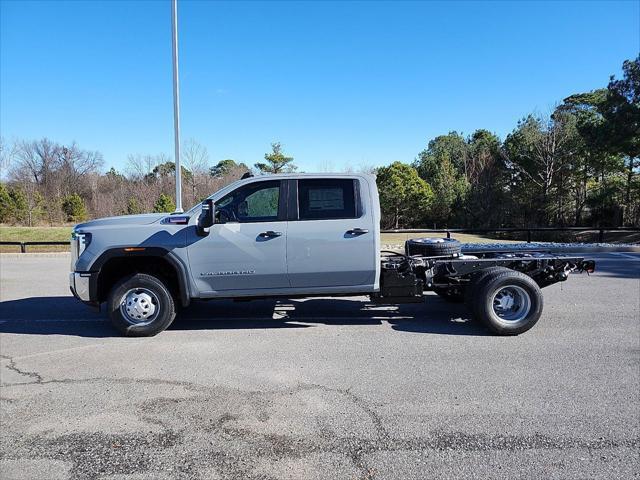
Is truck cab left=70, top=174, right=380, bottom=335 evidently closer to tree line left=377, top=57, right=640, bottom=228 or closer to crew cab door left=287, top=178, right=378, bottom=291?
crew cab door left=287, top=178, right=378, bottom=291

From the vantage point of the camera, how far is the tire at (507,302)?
5848 mm

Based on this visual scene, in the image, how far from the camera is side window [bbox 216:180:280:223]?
5.85 m

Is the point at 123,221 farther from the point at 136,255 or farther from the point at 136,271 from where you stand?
the point at 136,271

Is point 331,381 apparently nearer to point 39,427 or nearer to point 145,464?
point 145,464

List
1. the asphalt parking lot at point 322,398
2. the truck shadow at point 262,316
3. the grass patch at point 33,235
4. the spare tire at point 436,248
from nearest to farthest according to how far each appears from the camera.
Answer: the asphalt parking lot at point 322,398 → the truck shadow at point 262,316 → the spare tire at point 436,248 → the grass patch at point 33,235

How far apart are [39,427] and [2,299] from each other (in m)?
6.34

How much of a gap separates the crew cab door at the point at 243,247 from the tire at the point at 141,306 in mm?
514

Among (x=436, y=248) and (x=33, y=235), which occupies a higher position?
(x=33, y=235)

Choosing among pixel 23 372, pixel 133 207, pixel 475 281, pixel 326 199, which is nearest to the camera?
pixel 23 372

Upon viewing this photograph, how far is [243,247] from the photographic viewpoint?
5.74 meters

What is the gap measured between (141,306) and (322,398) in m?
3.05

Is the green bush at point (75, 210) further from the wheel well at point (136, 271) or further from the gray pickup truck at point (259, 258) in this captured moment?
the gray pickup truck at point (259, 258)

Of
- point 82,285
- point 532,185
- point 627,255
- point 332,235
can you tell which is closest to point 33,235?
point 82,285

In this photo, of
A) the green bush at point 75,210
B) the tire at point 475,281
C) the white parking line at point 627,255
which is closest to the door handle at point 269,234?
the tire at point 475,281
